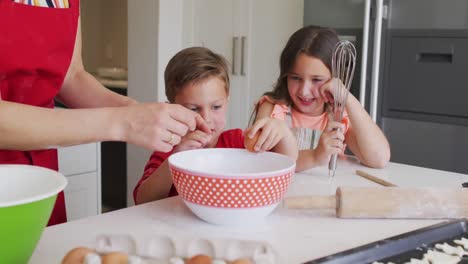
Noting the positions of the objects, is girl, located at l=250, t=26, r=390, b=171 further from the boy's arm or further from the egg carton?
the egg carton

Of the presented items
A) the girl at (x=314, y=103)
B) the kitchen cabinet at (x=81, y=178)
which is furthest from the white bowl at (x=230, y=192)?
the kitchen cabinet at (x=81, y=178)

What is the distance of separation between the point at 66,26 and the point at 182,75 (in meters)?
0.25

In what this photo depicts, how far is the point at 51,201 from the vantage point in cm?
58

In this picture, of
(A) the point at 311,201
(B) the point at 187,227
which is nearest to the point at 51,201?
(B) the point at 187,227

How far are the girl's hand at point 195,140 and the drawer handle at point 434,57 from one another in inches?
54.9

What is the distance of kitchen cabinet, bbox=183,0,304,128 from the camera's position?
2.73 meters

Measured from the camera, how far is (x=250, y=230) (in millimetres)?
769

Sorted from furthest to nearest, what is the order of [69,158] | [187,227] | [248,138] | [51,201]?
[69,158], [248,138], [187,227], [51,201]

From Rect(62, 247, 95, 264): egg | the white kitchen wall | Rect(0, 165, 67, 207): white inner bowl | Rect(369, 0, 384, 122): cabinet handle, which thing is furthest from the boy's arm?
the white kitchen wall

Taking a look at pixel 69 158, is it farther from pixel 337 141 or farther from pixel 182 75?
→ pixel 337 141

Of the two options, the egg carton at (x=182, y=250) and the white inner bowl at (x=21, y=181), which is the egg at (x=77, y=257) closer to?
the egg carton at (x=182, y=250)

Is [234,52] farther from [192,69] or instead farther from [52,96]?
[52,96]

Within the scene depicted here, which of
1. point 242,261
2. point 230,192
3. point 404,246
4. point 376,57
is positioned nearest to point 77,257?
point 242,261

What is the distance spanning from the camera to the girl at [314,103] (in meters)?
1.29
